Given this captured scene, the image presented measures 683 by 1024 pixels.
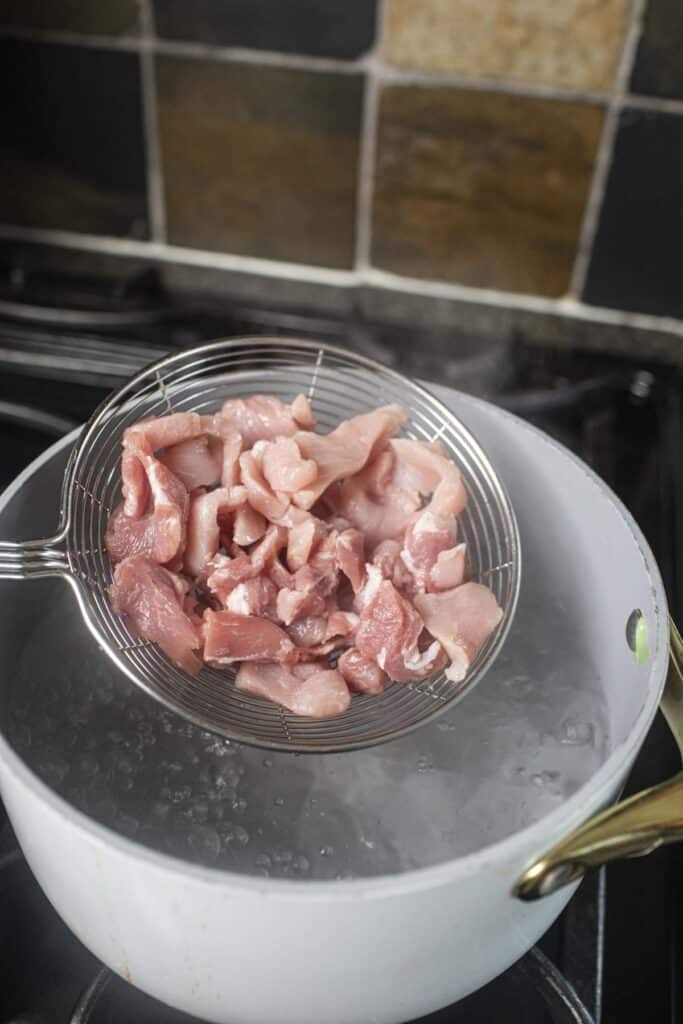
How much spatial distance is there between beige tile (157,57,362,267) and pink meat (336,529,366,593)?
0.60 m

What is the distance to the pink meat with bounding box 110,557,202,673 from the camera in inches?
29.8

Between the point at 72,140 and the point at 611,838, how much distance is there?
107 cm

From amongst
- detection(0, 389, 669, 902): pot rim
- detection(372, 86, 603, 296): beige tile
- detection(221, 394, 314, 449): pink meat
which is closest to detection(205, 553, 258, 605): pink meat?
detection(221, 394, 314, 449): pink meat

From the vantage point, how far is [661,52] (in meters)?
1.08

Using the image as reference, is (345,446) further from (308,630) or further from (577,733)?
(577,733)

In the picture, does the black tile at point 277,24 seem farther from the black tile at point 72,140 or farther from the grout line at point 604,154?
the grout line at point 604,154

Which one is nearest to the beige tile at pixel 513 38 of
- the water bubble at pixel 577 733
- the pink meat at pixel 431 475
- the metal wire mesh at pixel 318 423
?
the metal wire mesh at pixel 318 423

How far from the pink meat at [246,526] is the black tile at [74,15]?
26.0 inches

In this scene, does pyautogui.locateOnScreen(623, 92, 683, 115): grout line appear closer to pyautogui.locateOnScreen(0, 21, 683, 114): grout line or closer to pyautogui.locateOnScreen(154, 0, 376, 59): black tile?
pyautogui.locateOnScreen(0, 21, 683, 114): grout line

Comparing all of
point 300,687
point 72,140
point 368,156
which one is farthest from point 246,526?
point 72,140

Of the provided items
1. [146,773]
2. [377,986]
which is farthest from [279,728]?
[377,986]

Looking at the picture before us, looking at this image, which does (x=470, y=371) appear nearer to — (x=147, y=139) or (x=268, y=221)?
(x=268, y=221)

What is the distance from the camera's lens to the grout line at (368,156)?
1.14m

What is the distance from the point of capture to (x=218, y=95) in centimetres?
121
